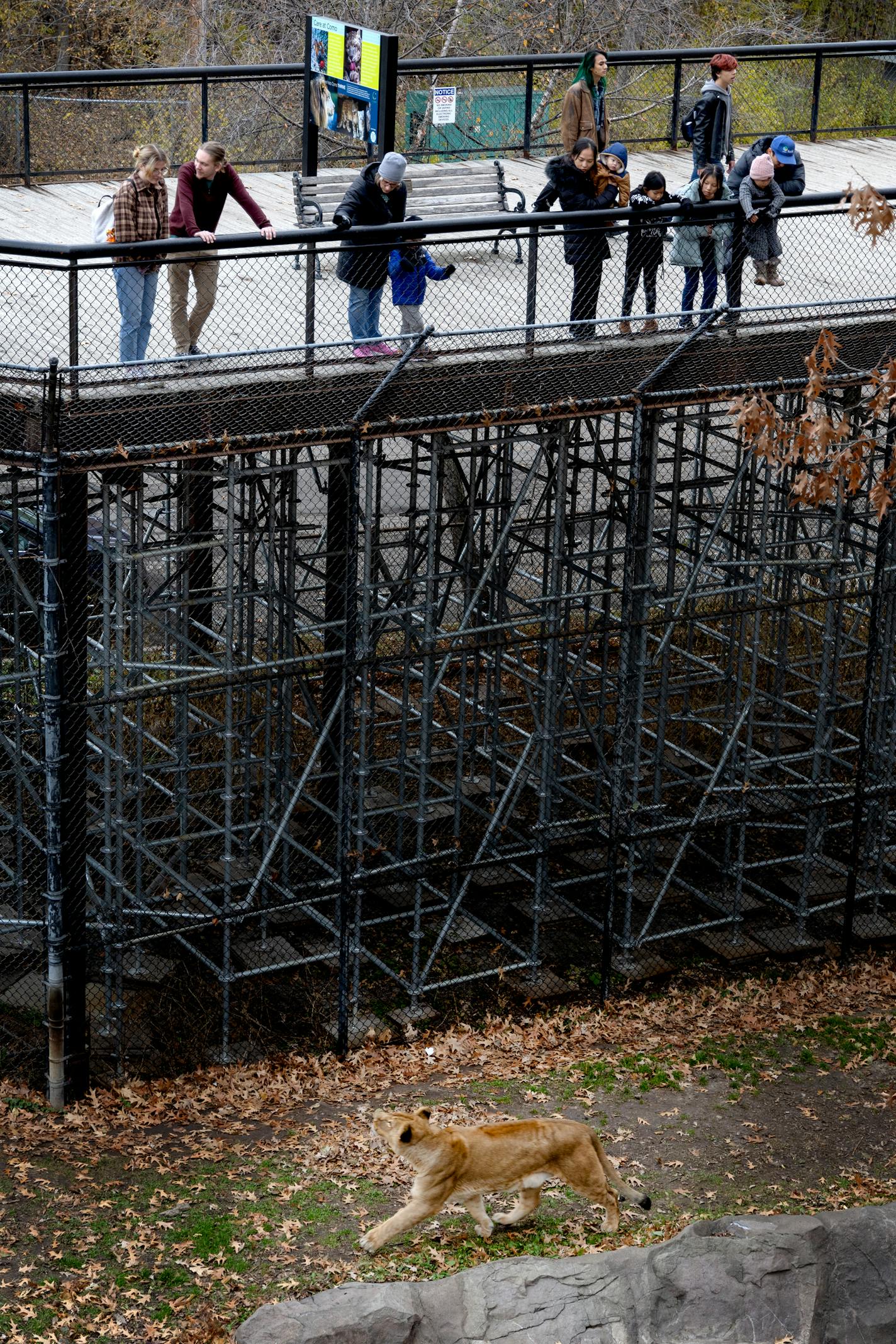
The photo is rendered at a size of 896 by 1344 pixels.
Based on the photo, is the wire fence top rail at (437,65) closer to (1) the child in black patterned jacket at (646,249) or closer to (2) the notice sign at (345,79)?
(2) the notice sign at (345,79)

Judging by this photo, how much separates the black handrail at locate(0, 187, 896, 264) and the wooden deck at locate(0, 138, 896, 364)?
146 mm

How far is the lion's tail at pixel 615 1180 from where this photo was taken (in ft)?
33.9

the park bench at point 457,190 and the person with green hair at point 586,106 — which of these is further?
the park bench at point 457,190

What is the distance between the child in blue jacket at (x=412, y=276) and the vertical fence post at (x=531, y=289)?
578mm

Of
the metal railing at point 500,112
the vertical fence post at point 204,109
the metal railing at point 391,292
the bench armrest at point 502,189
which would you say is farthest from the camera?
the metal railing at point 500,112

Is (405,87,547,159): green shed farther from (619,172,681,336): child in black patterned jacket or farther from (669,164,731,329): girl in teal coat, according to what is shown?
(619,172,681,336): child in black patterned jacket

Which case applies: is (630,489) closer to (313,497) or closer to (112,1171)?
(112,1171)

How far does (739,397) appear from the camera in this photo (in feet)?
41.1

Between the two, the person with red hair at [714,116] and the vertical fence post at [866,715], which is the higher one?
the person with red hair at [714,116]

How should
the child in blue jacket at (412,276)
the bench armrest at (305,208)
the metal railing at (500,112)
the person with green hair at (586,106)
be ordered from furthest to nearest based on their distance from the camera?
the metal railing at (500,112) < the person with green hair at (586,106) < the bench armrest at (305,208) < the child in blue jacket at (412,276)

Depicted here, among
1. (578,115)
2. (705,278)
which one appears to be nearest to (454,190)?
(578,115)

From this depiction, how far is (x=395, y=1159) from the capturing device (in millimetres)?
11539

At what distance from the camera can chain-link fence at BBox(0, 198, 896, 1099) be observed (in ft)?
40.0

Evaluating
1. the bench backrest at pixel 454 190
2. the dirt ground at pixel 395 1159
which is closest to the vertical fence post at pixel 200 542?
the bench backrest at pixel 454 190
